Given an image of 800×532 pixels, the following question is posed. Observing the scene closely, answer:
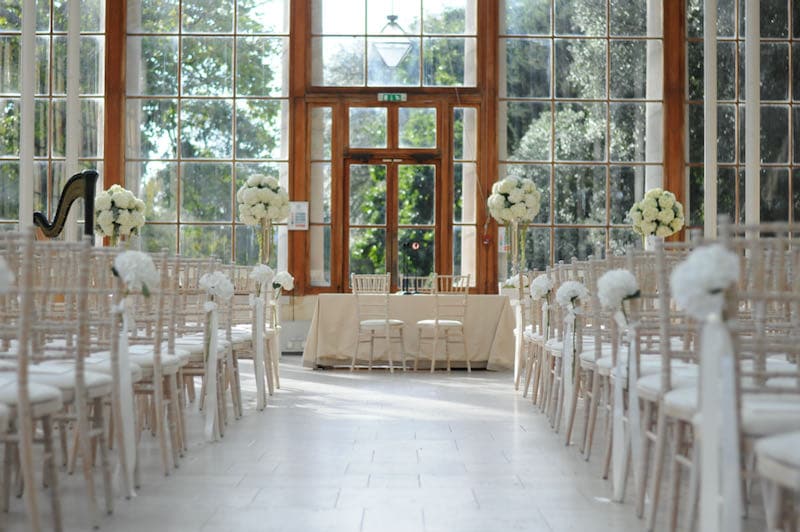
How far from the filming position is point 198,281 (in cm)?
612

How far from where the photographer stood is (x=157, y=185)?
1240 centimetres

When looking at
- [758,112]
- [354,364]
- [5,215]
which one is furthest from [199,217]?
[758,112]

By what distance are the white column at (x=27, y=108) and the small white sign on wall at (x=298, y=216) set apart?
3.08 meters

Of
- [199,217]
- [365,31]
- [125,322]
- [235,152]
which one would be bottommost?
[125,322]

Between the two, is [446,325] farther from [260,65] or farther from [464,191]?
[260,65]

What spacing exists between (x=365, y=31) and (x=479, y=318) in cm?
399

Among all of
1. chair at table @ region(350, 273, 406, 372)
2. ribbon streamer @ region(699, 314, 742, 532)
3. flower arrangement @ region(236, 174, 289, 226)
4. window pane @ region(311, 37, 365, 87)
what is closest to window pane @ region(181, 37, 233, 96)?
window pane @ region(311, 37, 365, 87)

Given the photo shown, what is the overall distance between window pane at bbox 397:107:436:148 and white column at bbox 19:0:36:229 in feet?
13.5

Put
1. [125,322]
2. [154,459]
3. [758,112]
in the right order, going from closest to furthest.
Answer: [125,322], [154,459], [758,112]

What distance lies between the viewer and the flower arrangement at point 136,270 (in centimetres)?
402

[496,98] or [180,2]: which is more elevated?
[180,2]

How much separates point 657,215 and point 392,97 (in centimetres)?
338

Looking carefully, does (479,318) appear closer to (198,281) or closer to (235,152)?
(235,152)

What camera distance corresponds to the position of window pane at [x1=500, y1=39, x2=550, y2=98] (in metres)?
12.4
